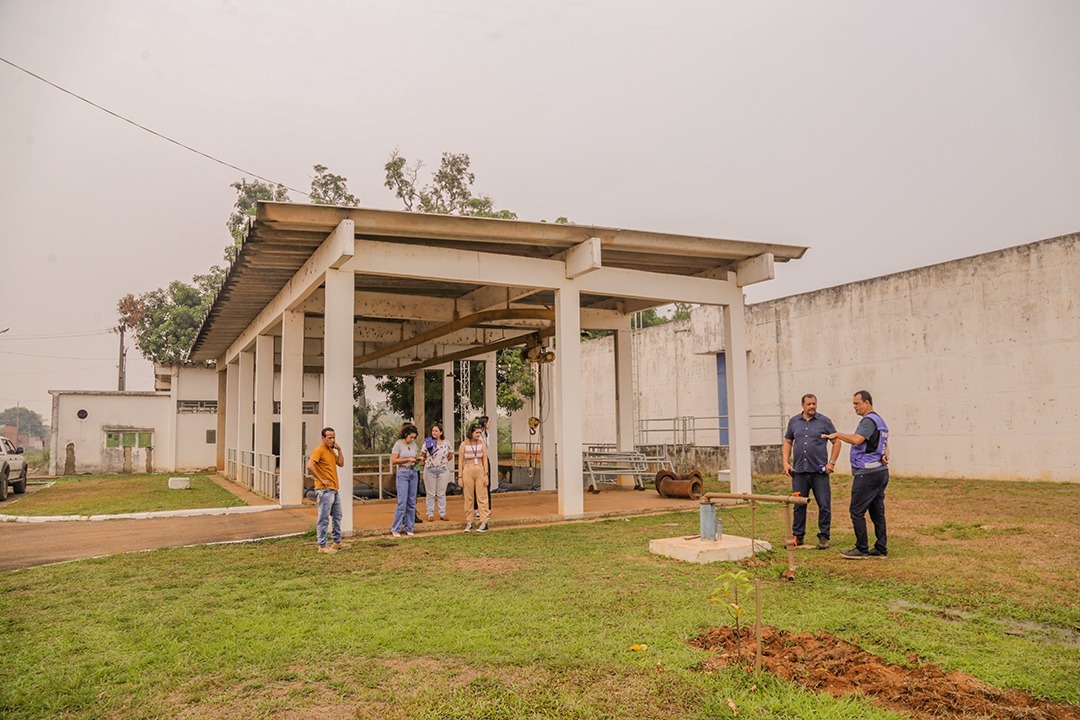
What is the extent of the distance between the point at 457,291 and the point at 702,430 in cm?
1222

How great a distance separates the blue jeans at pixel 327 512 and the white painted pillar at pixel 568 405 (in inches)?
150

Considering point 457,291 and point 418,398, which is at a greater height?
point 457,291

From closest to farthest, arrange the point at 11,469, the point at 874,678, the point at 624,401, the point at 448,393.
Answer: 1. the point at 874,678
2. the point at 624,401
3. the point at 11,469
4. the point at 448,393

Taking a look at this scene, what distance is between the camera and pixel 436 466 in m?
11.2

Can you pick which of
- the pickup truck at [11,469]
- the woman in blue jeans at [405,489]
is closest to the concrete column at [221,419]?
the pickup truck at [11,469]

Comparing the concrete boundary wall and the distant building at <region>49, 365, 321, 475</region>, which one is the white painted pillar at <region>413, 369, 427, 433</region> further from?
the concrete boundary wall

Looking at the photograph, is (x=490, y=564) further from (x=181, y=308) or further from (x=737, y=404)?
(x=181, y=308)

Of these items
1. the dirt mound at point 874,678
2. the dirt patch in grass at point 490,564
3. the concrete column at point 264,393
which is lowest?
the dirt patch in grass at point 490,564

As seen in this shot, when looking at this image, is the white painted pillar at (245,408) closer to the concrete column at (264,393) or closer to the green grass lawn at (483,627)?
the concrete column at (264,393)

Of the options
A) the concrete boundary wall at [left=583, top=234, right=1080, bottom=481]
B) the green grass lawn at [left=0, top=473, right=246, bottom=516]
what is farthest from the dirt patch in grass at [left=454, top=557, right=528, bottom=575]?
the concrete boundary wall at [left=583, top=234, right=1080, bottom=481]

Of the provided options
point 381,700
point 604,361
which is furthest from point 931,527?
point 604,361

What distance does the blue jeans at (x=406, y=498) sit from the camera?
10250 mm

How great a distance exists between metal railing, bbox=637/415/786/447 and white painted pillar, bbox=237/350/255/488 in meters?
12.8

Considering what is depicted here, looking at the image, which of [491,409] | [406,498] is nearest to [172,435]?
[491,409]
